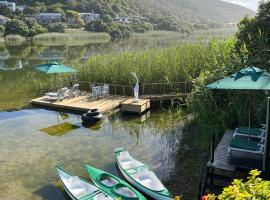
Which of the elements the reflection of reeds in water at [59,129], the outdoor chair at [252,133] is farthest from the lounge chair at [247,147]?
the reflection of reeds in water at [59,129]

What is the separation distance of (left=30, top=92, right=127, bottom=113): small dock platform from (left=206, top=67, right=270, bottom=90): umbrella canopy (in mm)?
8428

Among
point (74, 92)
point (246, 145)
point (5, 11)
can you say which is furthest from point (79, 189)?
point (5, 11)

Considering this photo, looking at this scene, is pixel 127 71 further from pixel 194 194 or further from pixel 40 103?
pixel 194 194

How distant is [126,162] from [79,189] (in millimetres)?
1719

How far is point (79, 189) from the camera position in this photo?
8086mm

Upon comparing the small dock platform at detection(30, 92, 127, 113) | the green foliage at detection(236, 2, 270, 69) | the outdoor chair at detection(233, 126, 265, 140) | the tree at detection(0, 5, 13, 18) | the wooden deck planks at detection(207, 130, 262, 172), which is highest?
the tree at detection(0, 5, 13, 18)

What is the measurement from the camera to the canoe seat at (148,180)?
7.93 meters

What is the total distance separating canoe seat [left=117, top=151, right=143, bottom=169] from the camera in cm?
911

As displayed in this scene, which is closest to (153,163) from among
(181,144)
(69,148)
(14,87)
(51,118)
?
(181,144)

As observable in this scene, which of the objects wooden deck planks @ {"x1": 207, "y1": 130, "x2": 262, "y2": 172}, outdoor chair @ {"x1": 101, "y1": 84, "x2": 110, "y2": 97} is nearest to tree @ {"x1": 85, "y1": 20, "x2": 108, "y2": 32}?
outdoor chair @ {"x1": 101, "y1": 84, "x2": 110, "y2": 97}

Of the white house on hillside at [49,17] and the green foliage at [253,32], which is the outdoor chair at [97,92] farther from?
the white house on hillside at [49,17]

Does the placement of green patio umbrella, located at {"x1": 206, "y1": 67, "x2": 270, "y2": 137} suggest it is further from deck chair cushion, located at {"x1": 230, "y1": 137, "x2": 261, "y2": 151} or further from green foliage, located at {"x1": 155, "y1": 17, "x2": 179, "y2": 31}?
green foliage, located at {"x1": 155, "y1": 17, "x2": 179, "y2": 31}

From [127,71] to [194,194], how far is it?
9.81 meters

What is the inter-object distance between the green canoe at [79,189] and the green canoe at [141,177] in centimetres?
97
